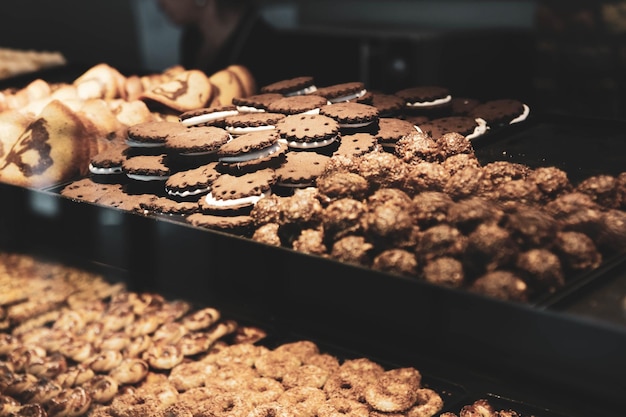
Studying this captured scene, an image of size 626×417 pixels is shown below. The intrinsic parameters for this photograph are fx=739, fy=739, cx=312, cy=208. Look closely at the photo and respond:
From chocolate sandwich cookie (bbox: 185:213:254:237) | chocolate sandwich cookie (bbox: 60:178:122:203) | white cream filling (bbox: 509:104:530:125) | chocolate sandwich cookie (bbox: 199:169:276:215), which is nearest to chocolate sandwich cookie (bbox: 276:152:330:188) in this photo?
chocolate sandwich cookie (bbox: 199:169:276:215)

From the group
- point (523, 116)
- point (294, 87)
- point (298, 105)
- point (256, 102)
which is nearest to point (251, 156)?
point (298, 105)

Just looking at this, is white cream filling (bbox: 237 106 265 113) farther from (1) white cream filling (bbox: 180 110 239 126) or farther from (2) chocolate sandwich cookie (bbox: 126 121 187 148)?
(2) chocolate sandwich cookie (bbox: 126 121 187 148)

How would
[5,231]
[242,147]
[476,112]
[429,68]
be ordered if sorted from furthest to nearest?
[429,68] < [476,112] < [5,231] < [242,147]

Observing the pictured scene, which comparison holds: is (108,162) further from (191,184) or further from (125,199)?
(191,184)

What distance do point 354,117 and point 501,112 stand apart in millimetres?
408

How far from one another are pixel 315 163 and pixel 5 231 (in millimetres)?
773

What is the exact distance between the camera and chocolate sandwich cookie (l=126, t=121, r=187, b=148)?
1.76 m

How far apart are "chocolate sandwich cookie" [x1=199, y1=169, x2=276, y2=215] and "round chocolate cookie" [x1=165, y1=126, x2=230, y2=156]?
0.12 metres

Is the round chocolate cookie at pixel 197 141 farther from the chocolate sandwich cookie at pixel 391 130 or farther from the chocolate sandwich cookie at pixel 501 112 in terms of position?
the chocolate sandwich cookie at pixel 501 112

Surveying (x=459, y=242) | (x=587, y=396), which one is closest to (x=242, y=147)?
(x=459, y=242)

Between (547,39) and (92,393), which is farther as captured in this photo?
(547,39)

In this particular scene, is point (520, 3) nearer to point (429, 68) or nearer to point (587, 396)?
point (429, 68)

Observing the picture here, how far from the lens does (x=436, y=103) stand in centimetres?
196

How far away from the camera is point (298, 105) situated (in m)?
1.87
